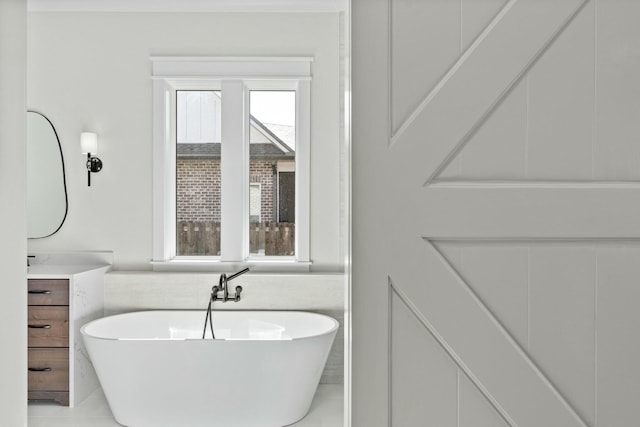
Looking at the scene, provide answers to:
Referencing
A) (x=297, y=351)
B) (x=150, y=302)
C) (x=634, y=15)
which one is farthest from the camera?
(x=150, y=302)

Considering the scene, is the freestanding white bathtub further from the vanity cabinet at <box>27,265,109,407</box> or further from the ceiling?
the ceiling

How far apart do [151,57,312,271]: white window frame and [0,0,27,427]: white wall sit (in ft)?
7.67

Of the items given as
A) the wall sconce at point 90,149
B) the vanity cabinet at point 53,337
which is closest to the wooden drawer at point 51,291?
the vanity cabinet at point 53,337

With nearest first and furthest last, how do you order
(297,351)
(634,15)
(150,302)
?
(634,15)
(297,351)
(150,302)

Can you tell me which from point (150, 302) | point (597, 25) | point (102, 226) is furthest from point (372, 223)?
point (102, 226)

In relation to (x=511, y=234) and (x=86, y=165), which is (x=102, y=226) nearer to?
(x=86, y=165)

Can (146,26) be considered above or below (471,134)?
above

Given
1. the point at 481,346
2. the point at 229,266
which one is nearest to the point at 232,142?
the point at 229,266

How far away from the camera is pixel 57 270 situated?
317 cm

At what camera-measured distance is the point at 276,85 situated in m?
3.64

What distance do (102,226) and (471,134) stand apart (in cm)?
314

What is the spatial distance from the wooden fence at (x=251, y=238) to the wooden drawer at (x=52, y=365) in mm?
1083

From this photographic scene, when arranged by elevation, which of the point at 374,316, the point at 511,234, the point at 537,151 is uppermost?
the point at 537,151

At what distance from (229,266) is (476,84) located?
279 centimetres
